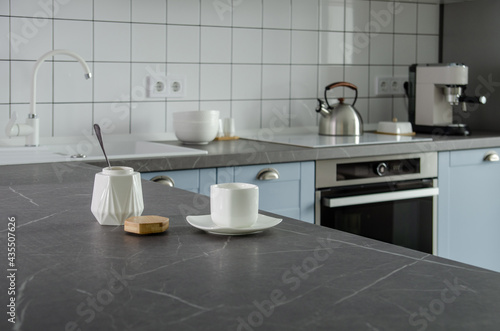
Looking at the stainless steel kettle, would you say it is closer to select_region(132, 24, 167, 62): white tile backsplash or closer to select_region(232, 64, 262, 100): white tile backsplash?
select_region(232, 64, 262, 100): white tile backsplash

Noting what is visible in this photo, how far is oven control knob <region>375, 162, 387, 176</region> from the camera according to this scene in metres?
2.84

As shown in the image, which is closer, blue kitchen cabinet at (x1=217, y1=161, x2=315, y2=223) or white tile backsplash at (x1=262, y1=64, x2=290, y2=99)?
blue kitchen cabinet at (x1=217, y1=161, x2=315, y2=223)

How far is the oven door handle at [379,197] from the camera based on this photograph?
2.70m

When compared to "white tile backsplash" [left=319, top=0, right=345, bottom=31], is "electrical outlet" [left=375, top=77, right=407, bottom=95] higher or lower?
lower

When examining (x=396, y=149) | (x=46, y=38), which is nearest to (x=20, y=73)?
(x=46, y=38)

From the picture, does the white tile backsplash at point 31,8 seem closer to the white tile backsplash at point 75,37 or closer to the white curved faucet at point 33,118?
the white tile backsplash at point 75,37

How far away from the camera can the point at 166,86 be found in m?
2.99

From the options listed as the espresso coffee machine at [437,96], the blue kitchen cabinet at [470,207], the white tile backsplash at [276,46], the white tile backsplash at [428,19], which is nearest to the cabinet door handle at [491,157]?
the blue kitchen cabinet at [470,207]

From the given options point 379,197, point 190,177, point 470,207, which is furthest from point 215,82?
point 470,207

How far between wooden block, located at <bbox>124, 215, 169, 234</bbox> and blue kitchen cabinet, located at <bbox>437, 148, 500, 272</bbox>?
7.05 ft

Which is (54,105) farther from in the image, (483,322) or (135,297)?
(483,322)
